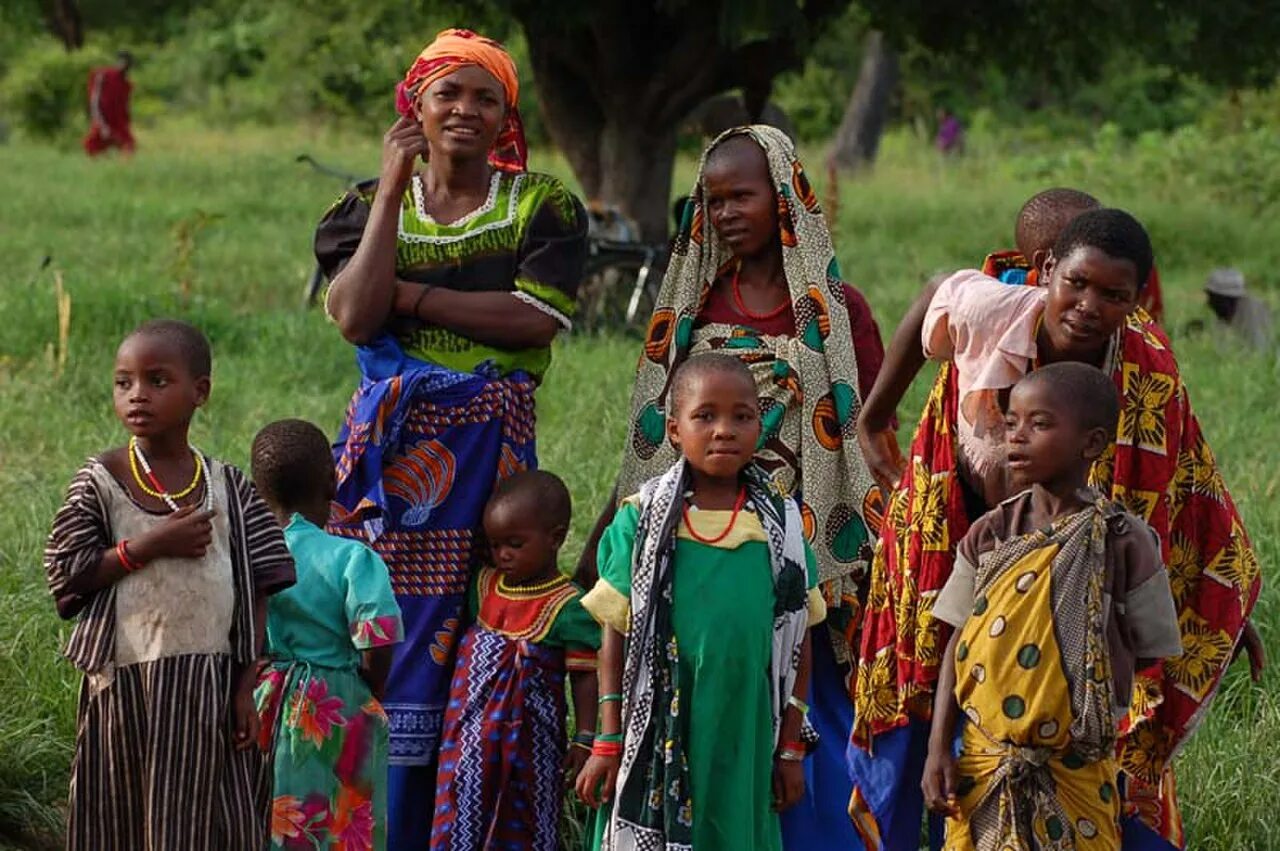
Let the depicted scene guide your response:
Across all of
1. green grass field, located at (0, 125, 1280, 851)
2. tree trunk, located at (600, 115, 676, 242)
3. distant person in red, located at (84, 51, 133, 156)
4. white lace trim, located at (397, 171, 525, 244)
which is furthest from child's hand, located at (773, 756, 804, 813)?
distant person in red, located at (84, 51, 133, 156)

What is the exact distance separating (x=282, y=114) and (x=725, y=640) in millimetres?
26976

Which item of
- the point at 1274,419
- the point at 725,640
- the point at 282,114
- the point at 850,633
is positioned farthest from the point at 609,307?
the point at 282,114

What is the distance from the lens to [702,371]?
12.0ft

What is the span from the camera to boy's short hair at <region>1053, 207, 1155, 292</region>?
140 inches

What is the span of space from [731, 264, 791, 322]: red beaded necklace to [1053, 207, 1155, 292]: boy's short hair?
0.83 meters

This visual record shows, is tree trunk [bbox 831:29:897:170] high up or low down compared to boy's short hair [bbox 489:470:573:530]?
up

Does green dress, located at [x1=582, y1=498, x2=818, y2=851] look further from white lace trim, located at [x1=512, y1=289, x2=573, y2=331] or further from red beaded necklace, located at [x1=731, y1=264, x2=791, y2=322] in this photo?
red beaded necklace, located at [x1=731, y1=264, x2=791, y2=322]

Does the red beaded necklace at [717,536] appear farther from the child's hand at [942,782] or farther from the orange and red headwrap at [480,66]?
the orange and red headwrap at [480,66]

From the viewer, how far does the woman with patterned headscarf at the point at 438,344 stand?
4.14m

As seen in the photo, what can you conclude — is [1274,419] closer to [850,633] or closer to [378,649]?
[850,633]

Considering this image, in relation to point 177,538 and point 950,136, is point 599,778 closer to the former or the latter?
point 177,538

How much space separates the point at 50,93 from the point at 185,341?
23.5 m

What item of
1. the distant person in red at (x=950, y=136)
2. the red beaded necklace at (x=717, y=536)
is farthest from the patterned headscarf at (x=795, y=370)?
the distant person in red at (x=950, y=136)

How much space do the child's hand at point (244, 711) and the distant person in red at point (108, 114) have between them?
19.4m
